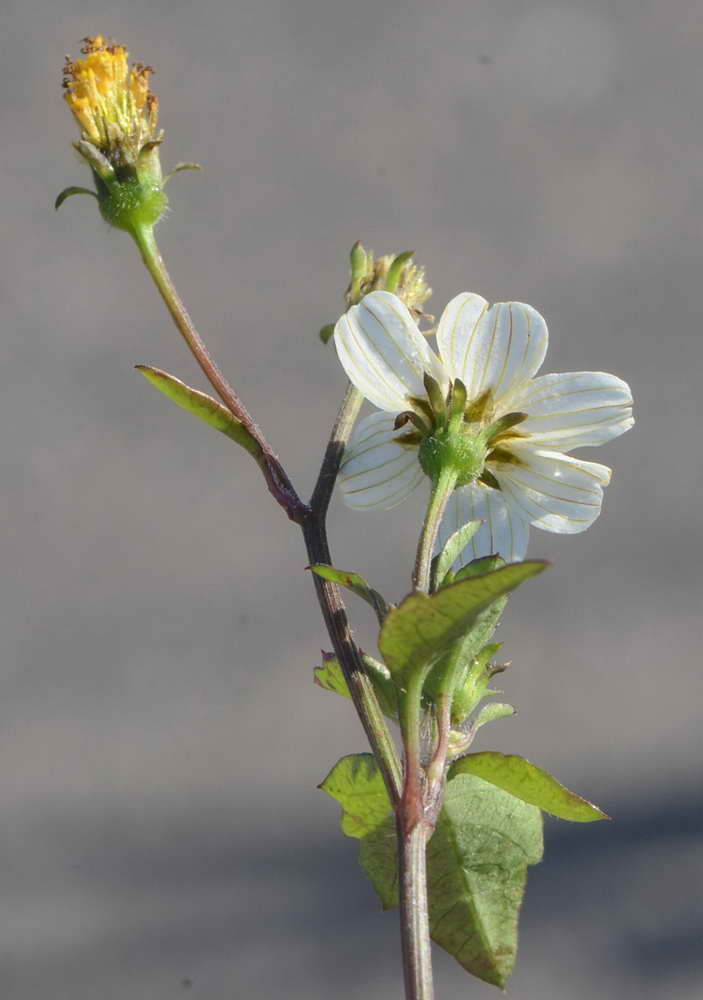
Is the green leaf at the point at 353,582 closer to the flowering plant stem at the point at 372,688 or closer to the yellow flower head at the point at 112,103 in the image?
the flowering plant stem at the point at 372,688

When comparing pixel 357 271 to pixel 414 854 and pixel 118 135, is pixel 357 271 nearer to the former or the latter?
pixel 118 135

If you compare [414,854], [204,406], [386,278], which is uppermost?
[386,278]

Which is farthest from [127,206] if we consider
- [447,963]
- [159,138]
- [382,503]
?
[447,963]

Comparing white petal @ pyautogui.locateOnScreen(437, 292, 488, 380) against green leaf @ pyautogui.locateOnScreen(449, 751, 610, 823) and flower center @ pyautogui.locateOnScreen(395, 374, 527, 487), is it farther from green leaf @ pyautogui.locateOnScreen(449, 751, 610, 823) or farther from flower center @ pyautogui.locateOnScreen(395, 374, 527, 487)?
green leaf @ pyautogui.locateOnScreen(449, 751, 610, 823)

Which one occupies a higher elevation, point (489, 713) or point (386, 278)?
point (386, 278)

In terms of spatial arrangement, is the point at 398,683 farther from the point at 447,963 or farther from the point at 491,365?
the point at 447,963

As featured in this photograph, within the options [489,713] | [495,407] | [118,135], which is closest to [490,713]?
[489,713]
